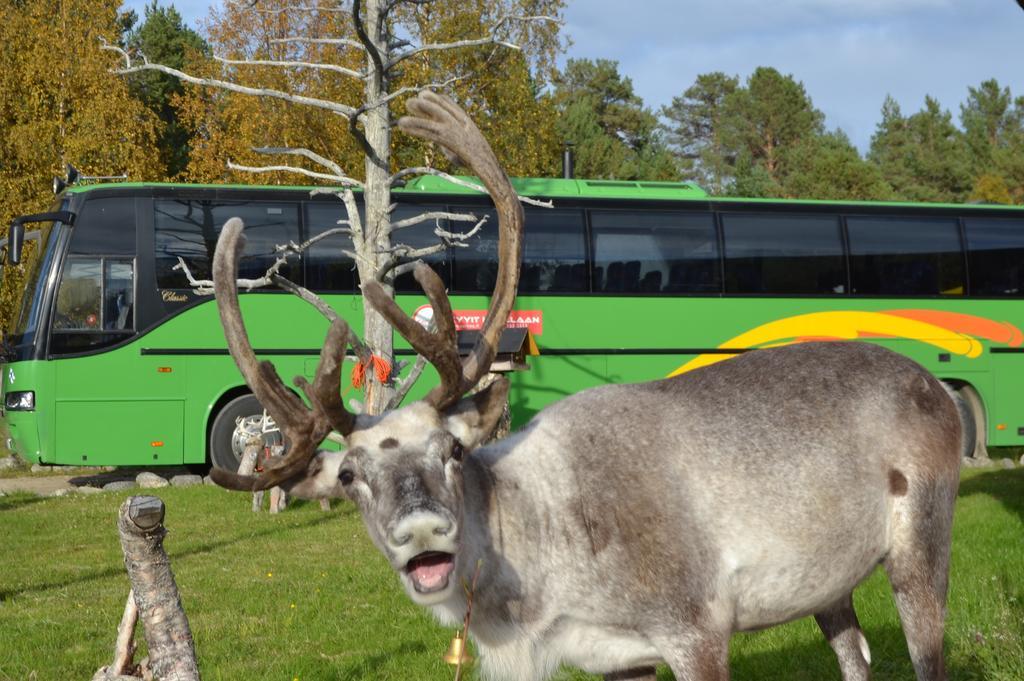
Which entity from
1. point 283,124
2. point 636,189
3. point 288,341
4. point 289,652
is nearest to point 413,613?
point 289,652

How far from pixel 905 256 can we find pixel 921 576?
1561 cm

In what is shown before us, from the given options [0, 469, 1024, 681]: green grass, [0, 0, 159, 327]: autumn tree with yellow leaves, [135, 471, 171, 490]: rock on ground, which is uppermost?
[0, 0, 159, 327]: autumn tree with yellow leaves

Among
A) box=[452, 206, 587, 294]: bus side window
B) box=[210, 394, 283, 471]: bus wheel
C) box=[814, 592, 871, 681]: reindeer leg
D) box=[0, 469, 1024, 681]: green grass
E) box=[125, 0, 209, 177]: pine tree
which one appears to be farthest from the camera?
box=[125, 0, 209, 177]: pine tree

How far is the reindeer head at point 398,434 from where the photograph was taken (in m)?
4.10

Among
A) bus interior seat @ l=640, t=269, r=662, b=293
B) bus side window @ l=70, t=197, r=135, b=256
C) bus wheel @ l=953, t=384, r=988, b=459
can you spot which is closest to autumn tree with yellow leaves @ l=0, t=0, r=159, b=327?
bus side window @ l=70, t=197, r=135, b=256

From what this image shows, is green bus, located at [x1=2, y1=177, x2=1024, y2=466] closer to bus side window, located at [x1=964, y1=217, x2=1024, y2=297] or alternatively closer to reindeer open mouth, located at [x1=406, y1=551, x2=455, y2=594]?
bus side window, located at [x1=964, y1=217, x2=1024, y2=297]

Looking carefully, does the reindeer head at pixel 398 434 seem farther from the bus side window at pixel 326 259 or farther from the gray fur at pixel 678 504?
the bus side window at pixel 326 259

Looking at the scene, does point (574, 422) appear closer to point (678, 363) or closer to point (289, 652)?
point (289, 652)

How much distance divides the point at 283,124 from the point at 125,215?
14.9 meters

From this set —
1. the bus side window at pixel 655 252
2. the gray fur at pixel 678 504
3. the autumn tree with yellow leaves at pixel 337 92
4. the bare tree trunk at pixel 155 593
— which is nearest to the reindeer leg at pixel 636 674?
the gray fur at pixel 678 504

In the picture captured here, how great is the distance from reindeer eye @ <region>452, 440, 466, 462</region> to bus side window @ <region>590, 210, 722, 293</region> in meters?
14.1

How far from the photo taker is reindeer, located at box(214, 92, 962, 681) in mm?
4469

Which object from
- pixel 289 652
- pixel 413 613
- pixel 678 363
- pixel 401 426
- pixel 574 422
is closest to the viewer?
pixel 401 426

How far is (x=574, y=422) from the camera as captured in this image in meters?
5.02
